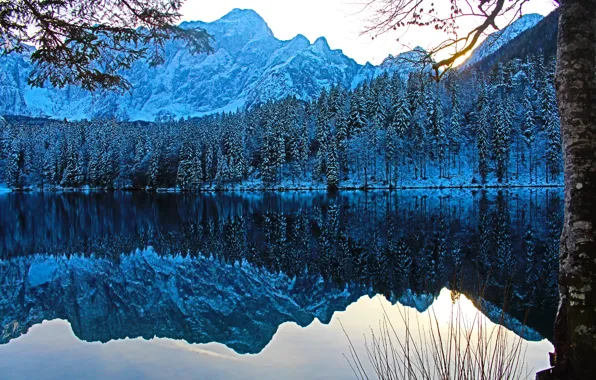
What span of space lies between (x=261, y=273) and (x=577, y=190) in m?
14.8

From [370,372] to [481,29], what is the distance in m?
6.26

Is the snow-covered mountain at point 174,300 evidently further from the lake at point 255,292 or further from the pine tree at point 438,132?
the pine tree at point 438,132

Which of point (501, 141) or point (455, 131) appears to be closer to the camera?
point (501, 141)

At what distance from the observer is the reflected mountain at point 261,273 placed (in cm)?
1154

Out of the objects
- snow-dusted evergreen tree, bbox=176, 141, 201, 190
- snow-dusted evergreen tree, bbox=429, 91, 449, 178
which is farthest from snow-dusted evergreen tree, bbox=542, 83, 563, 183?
snow-dusted evergreen tree, bbox=176, 141, 201, 190

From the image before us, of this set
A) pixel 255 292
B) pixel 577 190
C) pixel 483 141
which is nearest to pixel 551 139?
pixel 483 141

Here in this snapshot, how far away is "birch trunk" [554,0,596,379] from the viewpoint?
11.2ft

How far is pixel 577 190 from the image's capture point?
11.5 feet

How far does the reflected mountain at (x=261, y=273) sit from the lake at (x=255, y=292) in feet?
0.22

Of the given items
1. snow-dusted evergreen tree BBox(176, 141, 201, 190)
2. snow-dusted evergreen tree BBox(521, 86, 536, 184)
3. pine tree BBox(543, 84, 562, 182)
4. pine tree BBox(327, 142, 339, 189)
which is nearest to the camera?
pine tree BBox(543, 84, 562, 182)

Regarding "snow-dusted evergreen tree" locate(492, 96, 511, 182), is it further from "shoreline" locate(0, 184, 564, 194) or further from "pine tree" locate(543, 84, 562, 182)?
"pine tree" locate(543, 84, 562, 182)

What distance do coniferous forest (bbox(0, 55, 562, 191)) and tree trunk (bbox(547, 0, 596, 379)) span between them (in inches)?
2766

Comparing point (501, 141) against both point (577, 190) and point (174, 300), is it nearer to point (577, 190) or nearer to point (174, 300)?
point (174, 300)

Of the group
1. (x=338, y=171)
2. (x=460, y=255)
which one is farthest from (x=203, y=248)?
(x=338, y=171)
